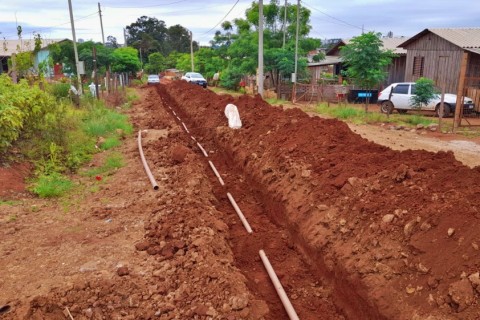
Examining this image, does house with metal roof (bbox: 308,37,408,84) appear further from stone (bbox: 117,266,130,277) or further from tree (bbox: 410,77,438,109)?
stone (bbox: 117,266,130,277)

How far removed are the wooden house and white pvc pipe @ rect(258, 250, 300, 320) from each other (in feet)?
61.8

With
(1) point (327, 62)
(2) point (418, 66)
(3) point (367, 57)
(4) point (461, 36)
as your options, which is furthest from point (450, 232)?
(1) point (327, 62)

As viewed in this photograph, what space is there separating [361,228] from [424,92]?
13708mm

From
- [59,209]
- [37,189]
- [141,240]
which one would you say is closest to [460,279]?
[141,240]

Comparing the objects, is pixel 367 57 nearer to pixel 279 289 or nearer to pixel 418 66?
pixel 418 66

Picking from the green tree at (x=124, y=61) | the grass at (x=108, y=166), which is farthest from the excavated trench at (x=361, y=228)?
the green tree at (x=124, y=61)

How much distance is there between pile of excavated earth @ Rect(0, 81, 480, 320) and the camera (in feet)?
13.5

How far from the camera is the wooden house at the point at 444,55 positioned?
2172cm

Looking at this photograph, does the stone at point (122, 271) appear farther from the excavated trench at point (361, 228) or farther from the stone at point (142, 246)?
the excavated trench at point (361, 228)

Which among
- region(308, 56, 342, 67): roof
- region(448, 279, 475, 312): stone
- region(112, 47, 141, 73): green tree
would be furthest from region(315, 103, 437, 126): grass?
region(112, 47, 141, 73): green tree

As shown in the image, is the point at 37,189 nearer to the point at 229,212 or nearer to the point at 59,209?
the point at 59,209

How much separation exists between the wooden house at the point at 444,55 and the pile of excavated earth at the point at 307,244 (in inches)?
671

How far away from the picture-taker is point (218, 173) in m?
9.59

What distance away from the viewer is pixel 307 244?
19.3ft
